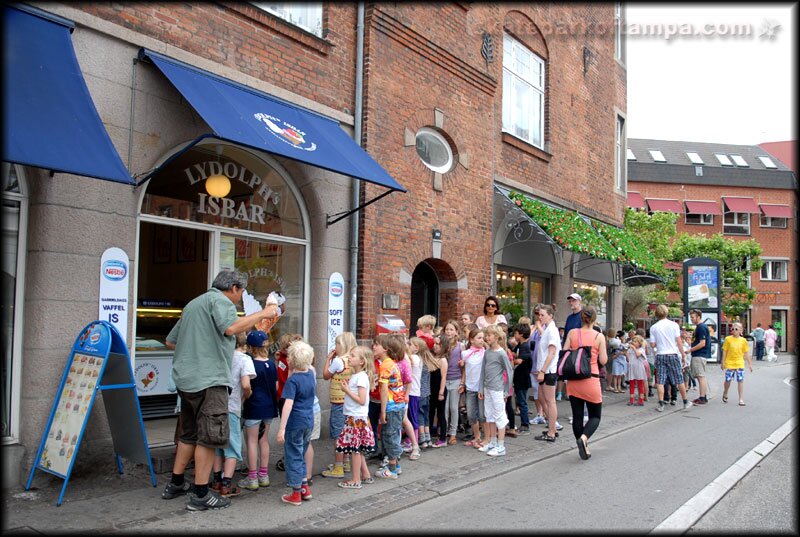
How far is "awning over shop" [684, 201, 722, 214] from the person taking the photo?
41.6 metres

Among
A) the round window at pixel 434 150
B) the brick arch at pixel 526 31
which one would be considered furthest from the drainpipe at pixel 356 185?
the brick arch at pixel 526 31

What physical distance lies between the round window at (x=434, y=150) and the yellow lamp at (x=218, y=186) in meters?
3.66

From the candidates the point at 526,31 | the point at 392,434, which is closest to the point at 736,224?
the point at 526,31

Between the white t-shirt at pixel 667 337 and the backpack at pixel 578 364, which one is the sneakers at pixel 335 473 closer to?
the backpack at pixel 578 364

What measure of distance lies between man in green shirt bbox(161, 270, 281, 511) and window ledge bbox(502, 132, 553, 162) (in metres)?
8.53

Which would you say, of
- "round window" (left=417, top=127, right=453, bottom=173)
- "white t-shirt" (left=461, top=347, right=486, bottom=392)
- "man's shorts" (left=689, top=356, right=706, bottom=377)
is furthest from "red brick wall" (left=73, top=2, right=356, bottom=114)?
"man's shorts" (left=689, top=356, right=706, bottom=377)

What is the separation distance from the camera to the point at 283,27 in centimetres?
814

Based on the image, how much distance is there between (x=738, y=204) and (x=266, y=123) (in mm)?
42048

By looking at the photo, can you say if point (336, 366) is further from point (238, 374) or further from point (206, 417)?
point (206, 417)

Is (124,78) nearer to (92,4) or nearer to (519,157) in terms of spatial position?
(92,4)

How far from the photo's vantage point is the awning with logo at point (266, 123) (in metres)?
6.48

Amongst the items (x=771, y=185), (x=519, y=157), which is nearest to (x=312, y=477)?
(x=519, y=157)

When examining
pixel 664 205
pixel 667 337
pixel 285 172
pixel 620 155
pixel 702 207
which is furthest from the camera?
pixel 702 207

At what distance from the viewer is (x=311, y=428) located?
5809mm
